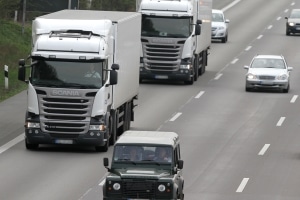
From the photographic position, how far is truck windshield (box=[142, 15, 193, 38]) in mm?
53594

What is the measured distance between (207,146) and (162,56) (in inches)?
622

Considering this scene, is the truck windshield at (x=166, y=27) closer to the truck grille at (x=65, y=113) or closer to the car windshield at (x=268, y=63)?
the car windshield at (x=268, y=63)

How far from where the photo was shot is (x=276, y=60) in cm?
5462

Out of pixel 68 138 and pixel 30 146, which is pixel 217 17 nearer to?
pixel 30 146

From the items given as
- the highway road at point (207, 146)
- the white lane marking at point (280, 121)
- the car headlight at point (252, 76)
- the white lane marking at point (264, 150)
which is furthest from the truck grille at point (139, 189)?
the car headlight at point (252, 76)

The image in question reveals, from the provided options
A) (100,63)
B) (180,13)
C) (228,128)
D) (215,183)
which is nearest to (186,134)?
(228,128)

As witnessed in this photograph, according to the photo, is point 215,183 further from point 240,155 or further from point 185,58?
point 185,58

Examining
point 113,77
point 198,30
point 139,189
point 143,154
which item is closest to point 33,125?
point 113,77

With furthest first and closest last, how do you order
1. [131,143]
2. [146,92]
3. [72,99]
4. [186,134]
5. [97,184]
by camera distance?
[146,92]
[186,134]
[72,99]
[97,184]
[131,143]

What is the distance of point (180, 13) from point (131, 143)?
1029 inches

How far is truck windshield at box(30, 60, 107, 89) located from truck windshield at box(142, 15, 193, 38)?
17.4 m

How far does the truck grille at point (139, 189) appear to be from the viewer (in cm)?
2673

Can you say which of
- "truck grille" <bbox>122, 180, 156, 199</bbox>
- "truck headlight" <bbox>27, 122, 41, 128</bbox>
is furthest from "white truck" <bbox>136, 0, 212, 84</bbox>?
"truck grille" <bbox>122, 180, 156, 199</bbox>

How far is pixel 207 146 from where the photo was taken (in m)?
38.9
